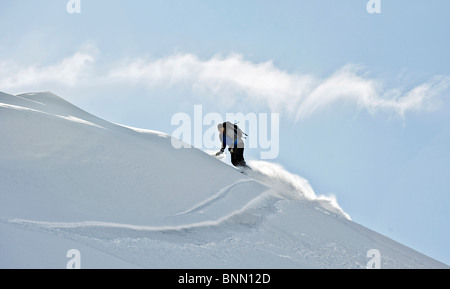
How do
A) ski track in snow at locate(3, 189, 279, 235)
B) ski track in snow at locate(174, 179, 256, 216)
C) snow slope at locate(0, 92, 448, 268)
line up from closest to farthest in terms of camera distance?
1. snow slope at locate(0, 92, 448, 268)
2. ski track in snow at locate(3, 189, 279, 235)
3. ski track in snow at locate(174, 179, 256, 216)

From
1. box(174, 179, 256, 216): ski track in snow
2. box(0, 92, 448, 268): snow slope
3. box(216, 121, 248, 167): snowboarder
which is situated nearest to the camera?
A: box(0, 92, 448, 268): snow slope

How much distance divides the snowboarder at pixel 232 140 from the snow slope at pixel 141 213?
11.2 feet

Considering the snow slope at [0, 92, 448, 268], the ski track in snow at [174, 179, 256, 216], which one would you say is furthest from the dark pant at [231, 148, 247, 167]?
the ski track in snow at [174, 179, 256, 216]

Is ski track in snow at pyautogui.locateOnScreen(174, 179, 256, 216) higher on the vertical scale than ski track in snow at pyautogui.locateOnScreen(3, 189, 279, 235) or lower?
higher

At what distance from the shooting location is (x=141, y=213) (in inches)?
344

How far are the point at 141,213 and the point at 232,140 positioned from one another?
323 inches

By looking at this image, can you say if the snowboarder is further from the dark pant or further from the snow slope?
the snow slope

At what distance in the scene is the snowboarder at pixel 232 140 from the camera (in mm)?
16469

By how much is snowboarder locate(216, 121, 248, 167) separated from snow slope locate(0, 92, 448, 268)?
134 inches

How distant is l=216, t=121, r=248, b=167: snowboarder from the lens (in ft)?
54.0

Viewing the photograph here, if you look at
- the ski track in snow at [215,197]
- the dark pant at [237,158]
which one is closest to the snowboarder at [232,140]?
the dark pant at [237,158]

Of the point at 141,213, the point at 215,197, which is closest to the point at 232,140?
the point at 215,197

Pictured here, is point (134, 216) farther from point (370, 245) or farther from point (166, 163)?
point (370, 245)

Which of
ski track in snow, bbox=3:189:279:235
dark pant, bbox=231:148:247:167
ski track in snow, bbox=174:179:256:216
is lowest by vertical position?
ski track in snow, bbox=3:189:279:235
